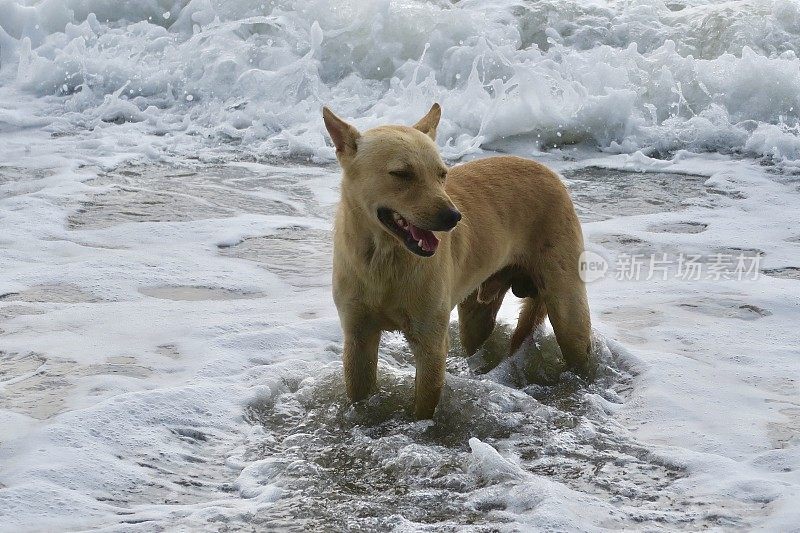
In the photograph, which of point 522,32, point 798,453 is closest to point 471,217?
point 798,453

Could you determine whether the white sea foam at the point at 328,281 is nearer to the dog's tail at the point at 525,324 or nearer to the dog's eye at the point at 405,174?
the dog's tail at the point at 525,324

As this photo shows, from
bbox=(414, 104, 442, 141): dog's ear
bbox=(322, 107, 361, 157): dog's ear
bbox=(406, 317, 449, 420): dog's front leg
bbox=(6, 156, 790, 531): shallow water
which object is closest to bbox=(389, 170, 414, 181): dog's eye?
bbox=(322, 107, 361, 157): dog's ear

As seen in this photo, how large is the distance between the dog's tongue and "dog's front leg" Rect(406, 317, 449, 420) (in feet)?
1.59

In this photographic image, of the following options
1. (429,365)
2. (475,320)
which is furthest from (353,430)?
(475,320)

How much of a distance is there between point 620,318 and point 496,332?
98 centimetres

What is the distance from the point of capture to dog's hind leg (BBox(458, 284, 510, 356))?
6.29m

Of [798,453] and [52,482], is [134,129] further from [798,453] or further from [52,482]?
[798,453]

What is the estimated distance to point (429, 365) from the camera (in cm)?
504

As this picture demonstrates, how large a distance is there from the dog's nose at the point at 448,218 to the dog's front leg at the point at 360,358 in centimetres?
78

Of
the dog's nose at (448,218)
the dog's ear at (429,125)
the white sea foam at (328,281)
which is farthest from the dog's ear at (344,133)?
the white sea foam at (328,281)

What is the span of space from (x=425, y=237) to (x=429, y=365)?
74 cm

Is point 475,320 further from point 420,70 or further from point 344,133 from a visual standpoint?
point 420,70

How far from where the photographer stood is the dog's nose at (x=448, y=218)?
451 cm

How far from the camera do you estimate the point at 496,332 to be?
6754mm
